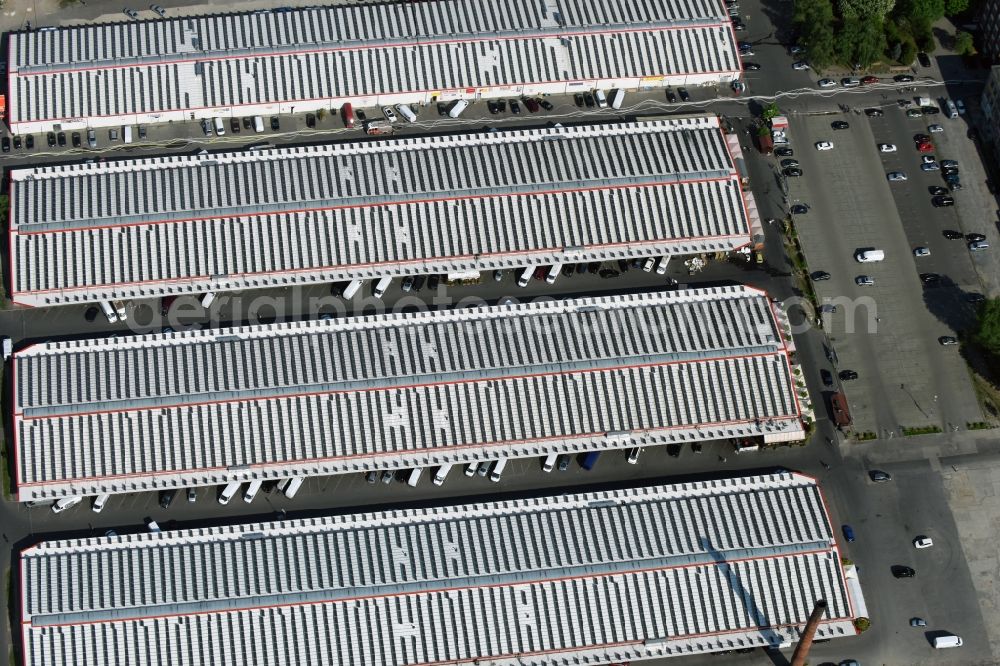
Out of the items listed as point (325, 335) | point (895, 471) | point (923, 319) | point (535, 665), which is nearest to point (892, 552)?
point (895, 471)

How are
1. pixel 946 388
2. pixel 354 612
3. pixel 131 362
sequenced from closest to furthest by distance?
1. pixel 354 612
2. pixel 131 362
3. pixel 946 388

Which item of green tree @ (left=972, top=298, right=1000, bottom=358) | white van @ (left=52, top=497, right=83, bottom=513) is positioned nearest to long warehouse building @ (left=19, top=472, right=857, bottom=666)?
white van @ (left=52, top=497, right=83, bottom=513)

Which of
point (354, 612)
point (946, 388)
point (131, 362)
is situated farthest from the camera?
point (946, 388)

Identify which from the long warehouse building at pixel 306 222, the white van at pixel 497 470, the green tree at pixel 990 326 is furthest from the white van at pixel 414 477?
the green tree at pixel 990 326

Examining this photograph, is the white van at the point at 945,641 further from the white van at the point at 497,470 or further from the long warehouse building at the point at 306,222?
the long warehouse building at the point at 306,222

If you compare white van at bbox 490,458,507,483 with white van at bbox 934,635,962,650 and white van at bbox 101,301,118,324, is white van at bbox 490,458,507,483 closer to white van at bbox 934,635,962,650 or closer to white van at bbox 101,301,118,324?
white van at bbox 101,301,118,324

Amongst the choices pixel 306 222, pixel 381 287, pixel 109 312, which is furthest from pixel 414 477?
pixel 109 312

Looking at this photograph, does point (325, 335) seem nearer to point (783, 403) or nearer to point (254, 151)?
point (254, 151)
